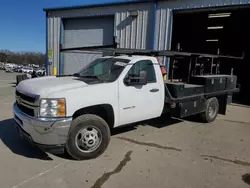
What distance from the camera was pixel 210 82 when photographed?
23.0 ft

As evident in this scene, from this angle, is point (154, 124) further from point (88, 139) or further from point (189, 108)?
point (88, 139)

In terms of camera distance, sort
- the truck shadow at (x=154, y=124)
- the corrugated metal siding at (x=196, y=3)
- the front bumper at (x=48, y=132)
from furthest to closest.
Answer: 1. the corrugated metal siding at (x=196, y=3)
2. the truck shadow at (x=154, y=124)
3. the front bumper at (x=48, y=132)

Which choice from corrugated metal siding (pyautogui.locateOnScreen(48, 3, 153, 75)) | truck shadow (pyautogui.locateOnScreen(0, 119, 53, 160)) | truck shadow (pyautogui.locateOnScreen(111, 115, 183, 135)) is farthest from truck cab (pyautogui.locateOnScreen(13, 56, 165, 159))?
corrugated metal siding (pyautogui.locateOnScreen(48, 3, 153, 75))

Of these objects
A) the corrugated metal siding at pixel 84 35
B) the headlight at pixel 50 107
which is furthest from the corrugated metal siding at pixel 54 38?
the headlight at pixel 50 107

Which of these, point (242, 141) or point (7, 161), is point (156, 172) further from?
point (242, 141)

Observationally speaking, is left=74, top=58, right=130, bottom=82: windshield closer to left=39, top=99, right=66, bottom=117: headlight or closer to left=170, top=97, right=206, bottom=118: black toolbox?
left=39, top=99, right=66, bottom=117: headlight

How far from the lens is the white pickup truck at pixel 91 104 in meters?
3.93

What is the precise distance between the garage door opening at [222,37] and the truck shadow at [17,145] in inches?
469

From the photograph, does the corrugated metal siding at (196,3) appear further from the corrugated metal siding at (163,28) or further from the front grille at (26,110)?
the front grille at (26,110)

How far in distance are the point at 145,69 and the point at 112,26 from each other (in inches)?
370

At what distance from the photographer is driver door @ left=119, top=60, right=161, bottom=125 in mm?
4805

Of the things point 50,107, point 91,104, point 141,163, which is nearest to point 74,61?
point 91,104

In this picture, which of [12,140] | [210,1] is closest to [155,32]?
[210,1]

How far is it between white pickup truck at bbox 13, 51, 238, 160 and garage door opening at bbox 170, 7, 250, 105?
1049cm
